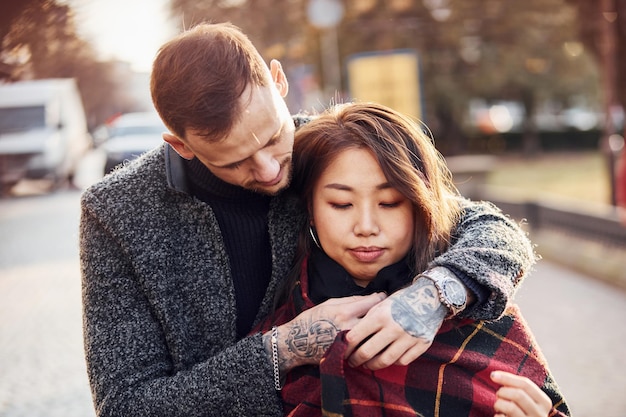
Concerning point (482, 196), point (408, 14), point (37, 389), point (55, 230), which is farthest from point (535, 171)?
point (37, 389)

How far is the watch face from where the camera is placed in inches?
80.6

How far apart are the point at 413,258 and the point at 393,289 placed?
13 centimetres

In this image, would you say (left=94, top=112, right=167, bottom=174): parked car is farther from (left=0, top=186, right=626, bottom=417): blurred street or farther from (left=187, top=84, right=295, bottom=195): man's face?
(left=187, top=84, right=295, bottom=195): man's face

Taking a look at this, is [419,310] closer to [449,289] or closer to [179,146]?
[449,289]

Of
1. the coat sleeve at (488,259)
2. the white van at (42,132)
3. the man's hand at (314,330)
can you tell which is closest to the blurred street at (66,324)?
the white van at (42,132)

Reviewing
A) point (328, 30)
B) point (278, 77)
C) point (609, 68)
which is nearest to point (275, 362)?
point (278, 77)

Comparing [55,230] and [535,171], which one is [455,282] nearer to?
[55,230]

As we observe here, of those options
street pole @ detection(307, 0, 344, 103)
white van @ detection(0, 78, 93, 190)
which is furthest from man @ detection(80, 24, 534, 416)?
street pole @ detection(307, 0, 344, 103)

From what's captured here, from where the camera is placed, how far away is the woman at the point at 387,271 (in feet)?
6.81

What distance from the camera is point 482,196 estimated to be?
14.2m

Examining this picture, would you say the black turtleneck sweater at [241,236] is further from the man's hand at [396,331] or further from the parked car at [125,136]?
the parked car at [125,136]

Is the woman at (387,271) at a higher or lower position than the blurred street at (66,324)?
higher

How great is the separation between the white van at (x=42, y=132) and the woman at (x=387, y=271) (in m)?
0.91

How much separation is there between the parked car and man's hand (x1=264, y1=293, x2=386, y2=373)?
2206 mm
